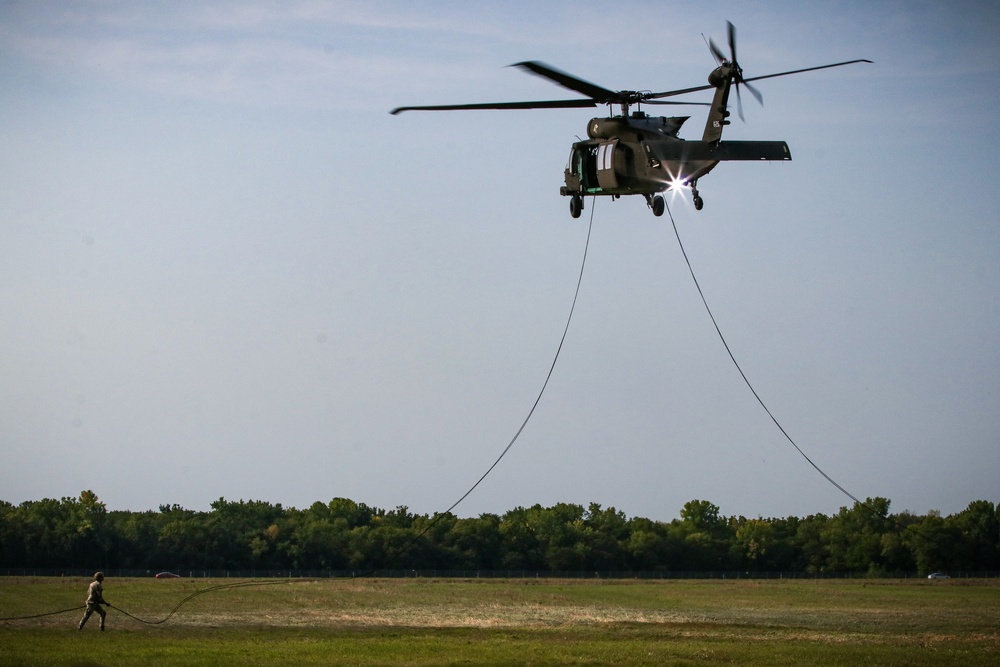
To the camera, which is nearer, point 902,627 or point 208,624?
point 208,624

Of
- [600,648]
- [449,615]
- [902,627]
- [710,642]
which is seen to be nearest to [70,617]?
[449,615]

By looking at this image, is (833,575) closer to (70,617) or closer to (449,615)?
(449,615)

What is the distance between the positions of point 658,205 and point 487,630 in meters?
15.9

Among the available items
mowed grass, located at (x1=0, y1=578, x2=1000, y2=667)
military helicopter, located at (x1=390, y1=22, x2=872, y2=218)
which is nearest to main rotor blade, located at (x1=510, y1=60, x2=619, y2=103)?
military helicopter, located at (x1=390, y1=22, x2=872, y2=218)

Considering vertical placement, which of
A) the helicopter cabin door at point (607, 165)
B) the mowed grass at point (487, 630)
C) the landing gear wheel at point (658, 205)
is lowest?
the mowed grass at point (487, 630)

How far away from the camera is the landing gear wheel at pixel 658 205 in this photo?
122 ft

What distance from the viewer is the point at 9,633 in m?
37.2

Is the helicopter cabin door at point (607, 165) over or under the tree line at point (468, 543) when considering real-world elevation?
over


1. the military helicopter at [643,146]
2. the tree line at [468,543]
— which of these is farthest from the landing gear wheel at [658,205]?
the tree line at [468,543]

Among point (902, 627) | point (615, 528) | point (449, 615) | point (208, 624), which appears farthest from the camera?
point (615, 528)

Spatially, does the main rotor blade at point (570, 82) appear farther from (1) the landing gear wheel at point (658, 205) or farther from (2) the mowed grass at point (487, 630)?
(2) the mowed grass at point (487, 630)

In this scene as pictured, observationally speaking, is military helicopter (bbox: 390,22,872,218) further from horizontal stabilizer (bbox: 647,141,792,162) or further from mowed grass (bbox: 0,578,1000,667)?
mowed grass (bbox: 0,578,1000,667)

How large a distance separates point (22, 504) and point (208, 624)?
407 ft

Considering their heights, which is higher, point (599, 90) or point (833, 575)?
point (599, 90)
